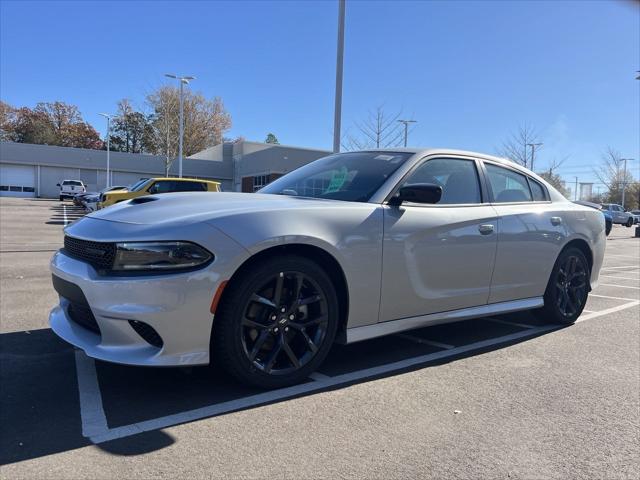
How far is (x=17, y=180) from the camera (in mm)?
50375

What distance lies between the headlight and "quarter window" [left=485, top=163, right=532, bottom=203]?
289 centimetres

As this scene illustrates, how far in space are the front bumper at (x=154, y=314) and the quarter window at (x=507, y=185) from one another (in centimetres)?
291

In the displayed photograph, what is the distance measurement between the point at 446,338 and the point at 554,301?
122 centimetres

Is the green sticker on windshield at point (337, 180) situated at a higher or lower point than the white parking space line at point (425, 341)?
higher

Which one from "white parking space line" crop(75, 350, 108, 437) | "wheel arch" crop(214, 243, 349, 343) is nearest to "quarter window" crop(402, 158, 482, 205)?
"wheel arch" crop(214, 243, 349, 343)

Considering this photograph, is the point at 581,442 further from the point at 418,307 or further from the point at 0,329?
the point at 0,329

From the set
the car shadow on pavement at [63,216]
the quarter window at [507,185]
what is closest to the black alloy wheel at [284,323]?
the quarter window at [507,185]

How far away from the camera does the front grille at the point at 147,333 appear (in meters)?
2.86

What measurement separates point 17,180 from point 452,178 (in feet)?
181

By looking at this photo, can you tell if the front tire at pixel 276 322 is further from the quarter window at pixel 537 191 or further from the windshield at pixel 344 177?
the quarter window at pixel 537 191

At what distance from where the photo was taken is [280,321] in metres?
3.23

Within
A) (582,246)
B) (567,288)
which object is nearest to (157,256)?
(567,288)

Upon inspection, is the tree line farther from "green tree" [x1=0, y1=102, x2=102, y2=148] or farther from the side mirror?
the side mirror

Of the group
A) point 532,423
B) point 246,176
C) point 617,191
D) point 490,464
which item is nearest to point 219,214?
point 490,464
